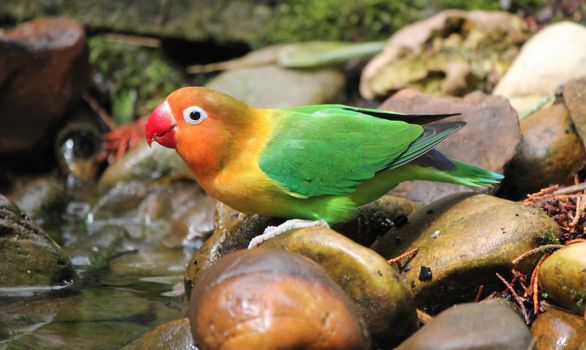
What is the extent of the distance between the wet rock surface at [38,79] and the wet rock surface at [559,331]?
552 centimetres


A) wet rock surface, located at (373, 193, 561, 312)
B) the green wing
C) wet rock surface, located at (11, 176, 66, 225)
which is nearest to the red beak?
the green wing

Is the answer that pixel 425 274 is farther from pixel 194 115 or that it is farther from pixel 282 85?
pixel 282 85

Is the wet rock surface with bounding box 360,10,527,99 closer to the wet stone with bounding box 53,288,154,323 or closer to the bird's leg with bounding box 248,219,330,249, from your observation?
the bird's leg with bounding box 248,219,330,249

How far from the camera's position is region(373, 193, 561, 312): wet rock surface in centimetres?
393

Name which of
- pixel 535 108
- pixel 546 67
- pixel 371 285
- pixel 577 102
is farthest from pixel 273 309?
pixel 546 67

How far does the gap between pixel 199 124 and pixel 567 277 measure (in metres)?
2.01

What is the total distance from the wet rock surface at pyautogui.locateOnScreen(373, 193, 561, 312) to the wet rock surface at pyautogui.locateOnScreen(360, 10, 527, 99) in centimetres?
310

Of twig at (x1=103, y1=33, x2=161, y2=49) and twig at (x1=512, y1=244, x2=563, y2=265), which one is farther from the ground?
twig at (x1=512, y1=244, x2=563, y2=265)

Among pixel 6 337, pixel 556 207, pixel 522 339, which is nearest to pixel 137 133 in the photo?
pixel 6 337

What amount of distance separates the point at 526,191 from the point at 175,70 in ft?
16.0

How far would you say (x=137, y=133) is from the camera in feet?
26.5

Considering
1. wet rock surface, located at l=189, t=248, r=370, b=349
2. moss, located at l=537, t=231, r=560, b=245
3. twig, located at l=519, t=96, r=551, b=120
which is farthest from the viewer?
twig, located at l=519, t=96, r=551, b=120

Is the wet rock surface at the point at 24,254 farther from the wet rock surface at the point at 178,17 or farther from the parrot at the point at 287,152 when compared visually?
the wet rock surface at the point at 178,17

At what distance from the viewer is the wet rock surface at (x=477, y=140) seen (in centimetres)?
521
